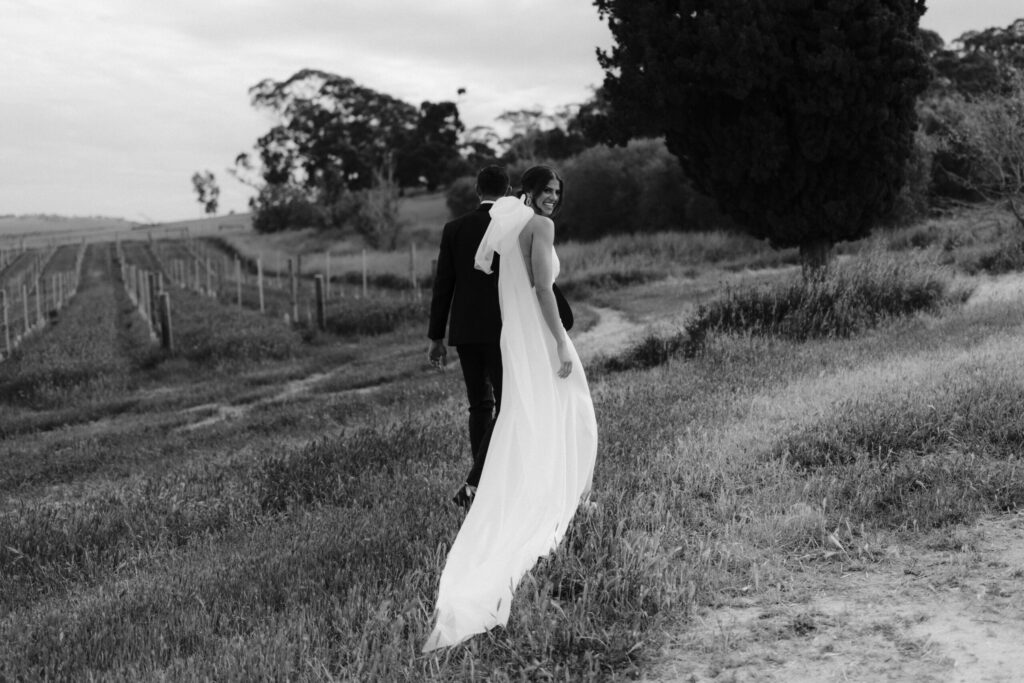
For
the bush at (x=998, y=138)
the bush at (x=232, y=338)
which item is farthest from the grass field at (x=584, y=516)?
the bush at (x=998, y=138)

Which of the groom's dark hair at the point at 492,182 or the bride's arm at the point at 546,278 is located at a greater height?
the groom's dark hair at the point at 492,182

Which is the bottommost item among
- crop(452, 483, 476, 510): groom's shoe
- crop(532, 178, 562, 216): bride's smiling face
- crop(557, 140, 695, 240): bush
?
crop(452, 483, 476, 510): groom's shoe

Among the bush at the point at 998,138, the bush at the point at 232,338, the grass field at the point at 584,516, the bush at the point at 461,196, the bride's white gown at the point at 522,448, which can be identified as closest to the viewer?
the grass field at the point at 584,516

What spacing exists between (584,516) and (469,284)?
1.58m

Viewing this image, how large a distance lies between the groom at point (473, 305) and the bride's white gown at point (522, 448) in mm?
270

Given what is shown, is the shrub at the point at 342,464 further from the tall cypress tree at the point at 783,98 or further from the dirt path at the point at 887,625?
the tall cypress tree at the point at 783,98

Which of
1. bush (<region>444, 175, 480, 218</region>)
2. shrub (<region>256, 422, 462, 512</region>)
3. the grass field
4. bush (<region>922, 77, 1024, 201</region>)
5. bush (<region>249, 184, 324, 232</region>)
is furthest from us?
bush (<region>249, 184, 324, 232</region>)

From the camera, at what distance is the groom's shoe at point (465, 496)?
589 centimetres

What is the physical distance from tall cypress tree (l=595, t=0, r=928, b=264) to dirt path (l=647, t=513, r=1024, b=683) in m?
15.2

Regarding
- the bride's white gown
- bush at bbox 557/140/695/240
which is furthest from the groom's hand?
bush at bbox 557/140/695/240

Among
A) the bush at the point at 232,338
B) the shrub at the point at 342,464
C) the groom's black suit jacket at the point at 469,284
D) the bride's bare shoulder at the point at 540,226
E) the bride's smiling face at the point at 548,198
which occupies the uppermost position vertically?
Answer: the bride's smiling face at the point at 548,198

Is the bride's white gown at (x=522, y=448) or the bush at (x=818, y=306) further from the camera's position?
the bush at (x=818, y=306)

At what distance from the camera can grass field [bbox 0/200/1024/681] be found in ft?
13.3

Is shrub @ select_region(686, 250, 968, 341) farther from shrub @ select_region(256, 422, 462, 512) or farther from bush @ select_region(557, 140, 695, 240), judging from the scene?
bush @ select_region(557, 140, 695, 240)
